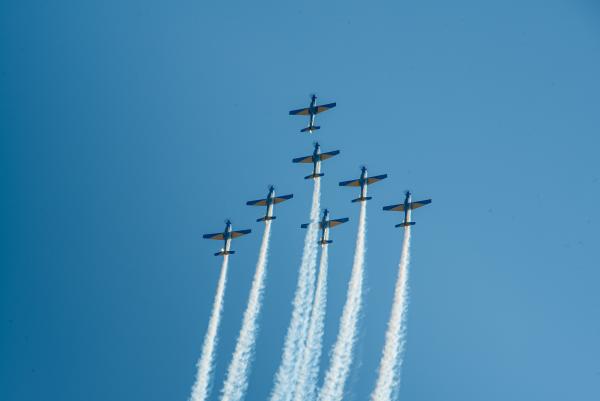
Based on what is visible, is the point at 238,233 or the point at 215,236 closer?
the point at 238,233

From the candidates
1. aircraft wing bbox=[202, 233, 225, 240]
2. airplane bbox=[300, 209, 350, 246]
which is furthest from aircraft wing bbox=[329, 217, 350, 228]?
aircraft wing bbox=[202, 233, 225, 240]

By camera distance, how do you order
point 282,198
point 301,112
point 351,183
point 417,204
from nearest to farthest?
point 417,204 → point 351,183 → point 282,198 → point 301,112

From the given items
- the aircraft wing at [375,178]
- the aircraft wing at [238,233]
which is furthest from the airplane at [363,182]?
the aircraft wing at [238,233]

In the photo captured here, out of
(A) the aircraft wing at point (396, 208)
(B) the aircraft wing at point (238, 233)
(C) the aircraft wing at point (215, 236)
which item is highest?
(A) the aircraft wing at point (396, 208)

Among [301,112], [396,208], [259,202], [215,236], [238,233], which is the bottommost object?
[215,236]

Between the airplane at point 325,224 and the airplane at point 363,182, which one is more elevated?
the airplane at point 363,182

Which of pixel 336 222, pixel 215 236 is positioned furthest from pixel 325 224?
pixel 215 236

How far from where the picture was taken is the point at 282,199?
257 ft

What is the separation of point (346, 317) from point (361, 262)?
4099mm

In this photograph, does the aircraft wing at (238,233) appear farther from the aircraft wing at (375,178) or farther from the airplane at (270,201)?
the aircraft wing at (375,178)

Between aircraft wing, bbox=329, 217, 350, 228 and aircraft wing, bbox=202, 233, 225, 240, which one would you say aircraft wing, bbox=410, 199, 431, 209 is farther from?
aircraft wing, bbox=202, 233, 225, 240

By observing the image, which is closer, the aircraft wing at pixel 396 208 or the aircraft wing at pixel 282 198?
the aircraft wing at pixel 396 208

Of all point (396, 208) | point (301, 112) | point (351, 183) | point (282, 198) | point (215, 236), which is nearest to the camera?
point (396, 208)

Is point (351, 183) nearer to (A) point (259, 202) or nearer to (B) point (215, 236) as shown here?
(A) point (259, 202)
